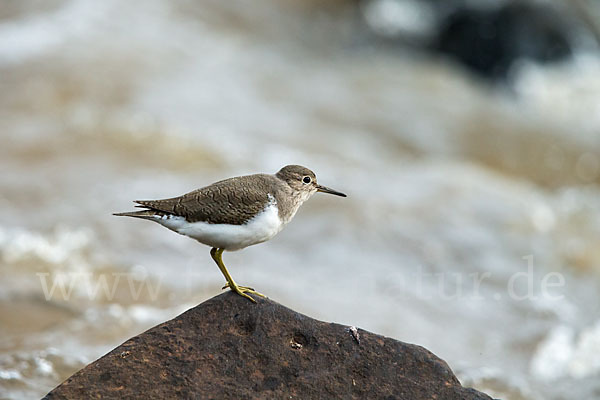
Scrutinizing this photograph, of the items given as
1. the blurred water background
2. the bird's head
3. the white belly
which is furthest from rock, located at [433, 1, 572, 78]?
the white belly

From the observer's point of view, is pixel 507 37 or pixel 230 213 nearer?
pixel 230 213

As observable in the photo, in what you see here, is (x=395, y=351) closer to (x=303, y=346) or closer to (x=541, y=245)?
(x=303, y=346)

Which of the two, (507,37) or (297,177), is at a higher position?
(507,37)

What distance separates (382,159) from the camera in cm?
1306

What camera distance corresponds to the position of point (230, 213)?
466 centimetres

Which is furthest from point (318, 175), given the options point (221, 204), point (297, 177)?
point (221, 204)

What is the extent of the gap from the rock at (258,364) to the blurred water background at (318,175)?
7.05ft

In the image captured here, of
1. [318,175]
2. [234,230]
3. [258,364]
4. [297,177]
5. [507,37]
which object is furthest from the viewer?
[507,37]

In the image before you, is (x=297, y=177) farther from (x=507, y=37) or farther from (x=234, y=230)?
(x=507, y=37)

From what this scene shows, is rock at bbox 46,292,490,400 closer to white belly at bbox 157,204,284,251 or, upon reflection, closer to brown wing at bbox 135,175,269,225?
white belly at bbox 157,204,284,251

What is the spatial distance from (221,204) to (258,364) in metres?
1.05

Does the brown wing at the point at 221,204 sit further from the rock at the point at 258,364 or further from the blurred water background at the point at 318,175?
the blurred water background at the point at 318,175

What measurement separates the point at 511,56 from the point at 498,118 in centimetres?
220

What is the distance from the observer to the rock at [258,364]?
4160 mm
